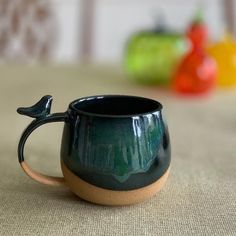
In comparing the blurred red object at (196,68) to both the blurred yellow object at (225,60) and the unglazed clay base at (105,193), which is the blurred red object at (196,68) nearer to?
the blurred yellow object at (225,60)

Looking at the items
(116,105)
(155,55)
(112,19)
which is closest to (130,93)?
(155,55)

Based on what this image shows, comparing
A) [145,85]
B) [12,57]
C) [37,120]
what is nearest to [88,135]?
[37,120]

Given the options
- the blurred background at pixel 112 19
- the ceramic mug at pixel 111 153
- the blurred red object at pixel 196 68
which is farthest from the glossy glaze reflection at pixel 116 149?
the blurred background at pixel 112 19

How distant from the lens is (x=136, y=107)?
0.50 meters

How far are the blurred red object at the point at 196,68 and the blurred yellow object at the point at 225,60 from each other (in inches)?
2.0

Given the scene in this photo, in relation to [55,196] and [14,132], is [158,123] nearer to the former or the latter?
[55,196]

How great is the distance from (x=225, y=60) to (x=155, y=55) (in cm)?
15

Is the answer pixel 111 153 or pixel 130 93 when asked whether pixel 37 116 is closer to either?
pixel 111 153

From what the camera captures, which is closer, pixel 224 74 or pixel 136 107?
pixel 136 107

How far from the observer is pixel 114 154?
423mm

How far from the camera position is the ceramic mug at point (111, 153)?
16.6 inches

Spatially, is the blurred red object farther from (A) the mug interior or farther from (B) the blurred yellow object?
(A) the mug interior

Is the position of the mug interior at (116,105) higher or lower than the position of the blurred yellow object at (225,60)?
higher

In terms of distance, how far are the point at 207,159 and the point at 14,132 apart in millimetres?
297
